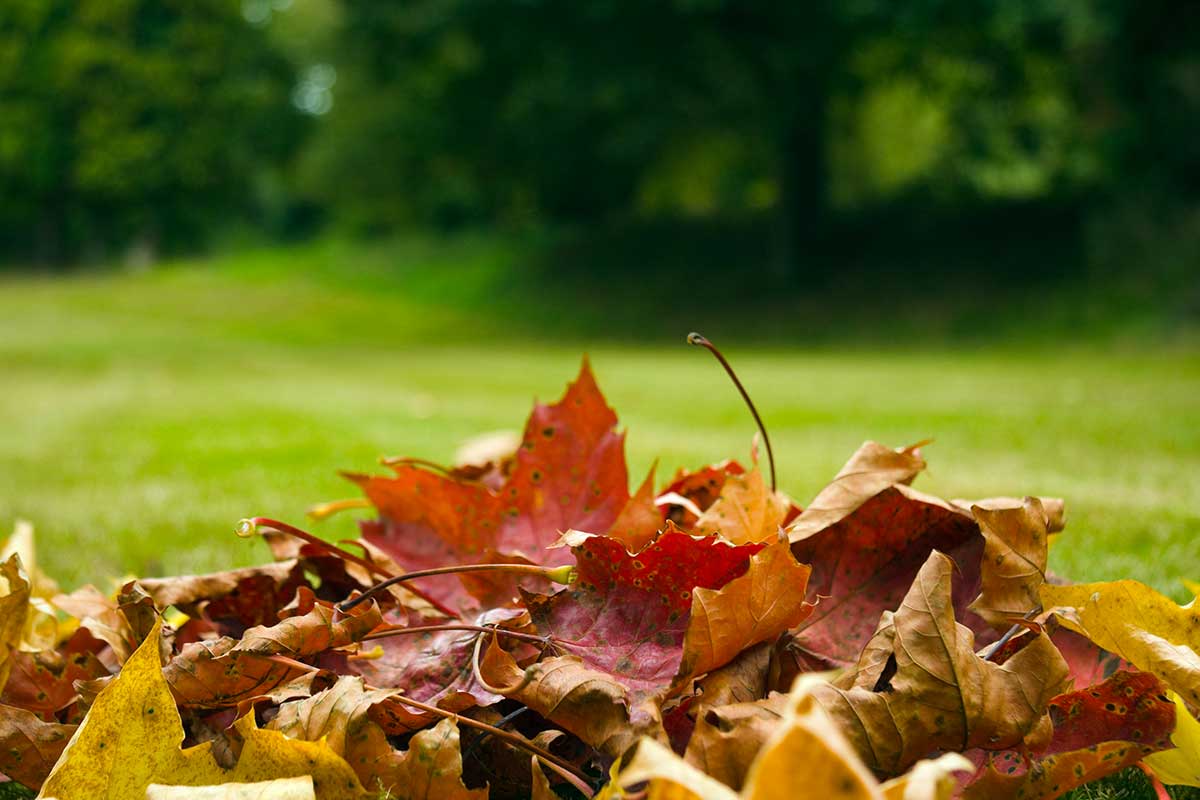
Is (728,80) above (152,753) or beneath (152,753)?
above

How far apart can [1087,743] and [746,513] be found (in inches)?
13.6

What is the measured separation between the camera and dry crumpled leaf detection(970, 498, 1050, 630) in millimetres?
940

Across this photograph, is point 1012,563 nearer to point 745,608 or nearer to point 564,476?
point 745,608

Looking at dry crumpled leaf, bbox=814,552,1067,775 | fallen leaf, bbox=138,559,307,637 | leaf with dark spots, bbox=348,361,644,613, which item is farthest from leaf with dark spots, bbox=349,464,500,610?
dry crumpled leaf, bbox=814,552,1067,775

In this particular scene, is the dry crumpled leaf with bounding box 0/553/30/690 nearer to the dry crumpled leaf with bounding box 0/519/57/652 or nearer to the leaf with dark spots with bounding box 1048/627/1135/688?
the dry crumpled leaf with bounding box 0/519/57/652

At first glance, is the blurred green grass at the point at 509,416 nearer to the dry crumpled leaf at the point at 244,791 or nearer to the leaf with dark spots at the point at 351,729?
the leaf with dark spots at the point at 351,729

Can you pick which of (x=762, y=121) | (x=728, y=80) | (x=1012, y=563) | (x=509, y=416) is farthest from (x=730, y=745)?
(x=762, y=121)

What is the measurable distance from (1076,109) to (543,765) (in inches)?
611

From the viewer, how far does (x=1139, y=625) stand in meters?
0.94

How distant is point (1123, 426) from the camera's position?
529cm

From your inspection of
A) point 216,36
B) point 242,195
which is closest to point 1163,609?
point 216,36

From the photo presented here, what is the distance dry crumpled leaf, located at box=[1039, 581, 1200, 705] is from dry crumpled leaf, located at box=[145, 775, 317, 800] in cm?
60

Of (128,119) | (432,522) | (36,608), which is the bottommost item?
(36,608)

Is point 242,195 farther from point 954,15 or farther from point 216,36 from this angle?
point 954,15
